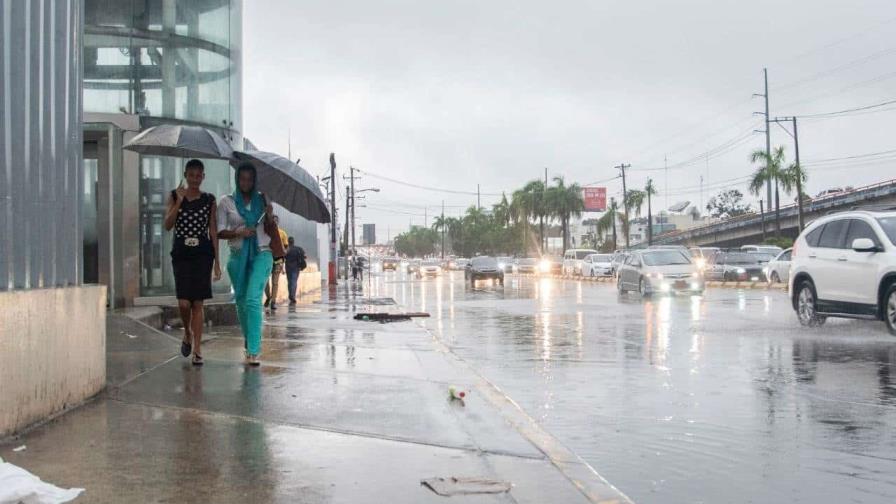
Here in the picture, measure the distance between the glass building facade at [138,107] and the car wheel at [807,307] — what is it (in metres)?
9.98

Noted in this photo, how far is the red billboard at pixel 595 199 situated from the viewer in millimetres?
110812

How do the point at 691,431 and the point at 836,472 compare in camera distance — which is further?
the point at 691,431

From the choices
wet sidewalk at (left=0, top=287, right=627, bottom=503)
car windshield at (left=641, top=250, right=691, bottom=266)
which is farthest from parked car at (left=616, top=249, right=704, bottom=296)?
wet sidewalk at (left=0, top=287, right=627, bottom=503)

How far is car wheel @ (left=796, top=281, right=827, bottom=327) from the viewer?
1442 centimetres

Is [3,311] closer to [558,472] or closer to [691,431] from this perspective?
[558,472]

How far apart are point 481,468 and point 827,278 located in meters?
10.8

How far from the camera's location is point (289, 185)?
10.5 metres

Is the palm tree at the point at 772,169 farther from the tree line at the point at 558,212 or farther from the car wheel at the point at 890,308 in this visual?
the car wheel at the point at 890,308

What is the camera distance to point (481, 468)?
4.80 meters

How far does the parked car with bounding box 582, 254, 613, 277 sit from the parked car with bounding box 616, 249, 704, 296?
69.4 ft

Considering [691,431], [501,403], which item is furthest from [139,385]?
[691,431]

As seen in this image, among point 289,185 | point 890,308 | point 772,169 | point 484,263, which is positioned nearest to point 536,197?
point 772,169

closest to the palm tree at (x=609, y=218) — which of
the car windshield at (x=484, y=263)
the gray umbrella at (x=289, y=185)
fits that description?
the car windshield at (x=484, y=263)

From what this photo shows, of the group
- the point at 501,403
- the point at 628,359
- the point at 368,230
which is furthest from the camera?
the point at 368,230
